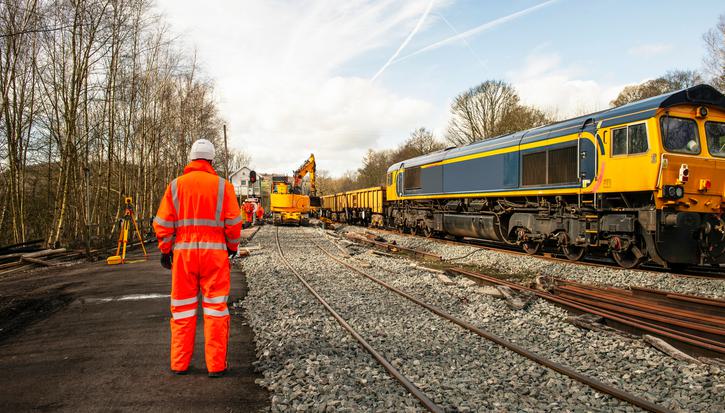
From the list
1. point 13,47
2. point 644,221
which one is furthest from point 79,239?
point 644,221

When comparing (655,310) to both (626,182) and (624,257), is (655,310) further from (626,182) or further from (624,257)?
(624,257)

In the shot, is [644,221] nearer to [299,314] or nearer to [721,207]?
[721,207]

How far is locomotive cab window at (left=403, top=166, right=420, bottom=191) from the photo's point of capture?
18.5 metres

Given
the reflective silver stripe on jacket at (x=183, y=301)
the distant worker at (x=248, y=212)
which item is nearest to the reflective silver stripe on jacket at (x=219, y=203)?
the reflective silver stripe on jacket at (x=183, y=301)

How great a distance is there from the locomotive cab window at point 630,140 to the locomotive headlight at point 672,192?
0.85m

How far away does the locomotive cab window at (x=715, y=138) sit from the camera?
8577 millimetres

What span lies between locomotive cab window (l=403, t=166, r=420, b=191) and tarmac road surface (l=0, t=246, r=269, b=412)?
11934 millimetres

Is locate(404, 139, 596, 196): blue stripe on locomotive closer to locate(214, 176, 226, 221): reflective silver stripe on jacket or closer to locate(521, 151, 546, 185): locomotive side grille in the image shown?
locate(521, 151, 546, 185): locomotive side grille

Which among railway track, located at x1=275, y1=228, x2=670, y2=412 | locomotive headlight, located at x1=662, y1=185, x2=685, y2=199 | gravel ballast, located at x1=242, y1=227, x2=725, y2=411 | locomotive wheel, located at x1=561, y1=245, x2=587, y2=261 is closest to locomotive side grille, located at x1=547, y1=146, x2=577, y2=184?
locomotive wheel, located at x1=561, y1=245, x2=587, y2=261

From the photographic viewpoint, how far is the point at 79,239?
1533cm

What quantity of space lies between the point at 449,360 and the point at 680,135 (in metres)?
7.17

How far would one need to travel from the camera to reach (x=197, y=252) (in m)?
3.67

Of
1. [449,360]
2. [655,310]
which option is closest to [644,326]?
[655,310]

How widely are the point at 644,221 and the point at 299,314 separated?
6.62 meters
